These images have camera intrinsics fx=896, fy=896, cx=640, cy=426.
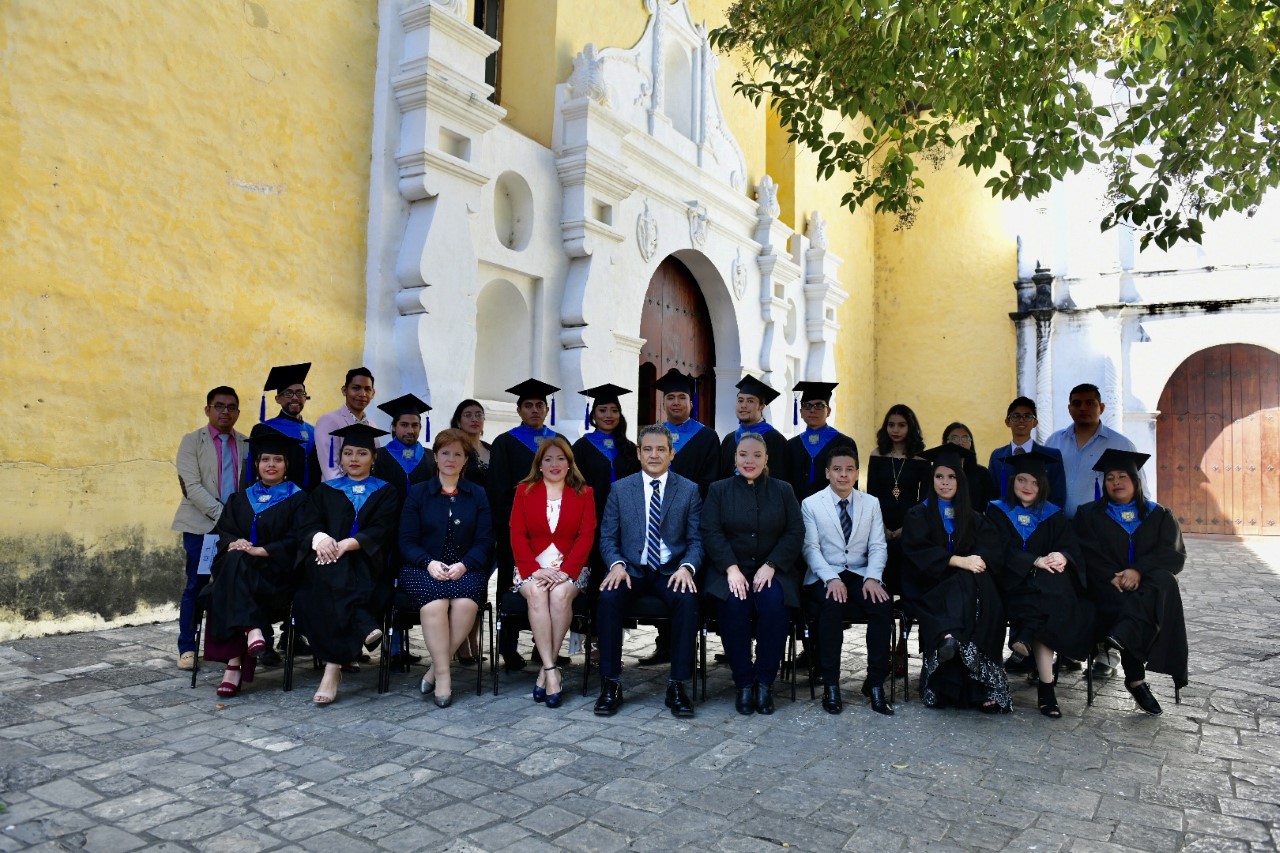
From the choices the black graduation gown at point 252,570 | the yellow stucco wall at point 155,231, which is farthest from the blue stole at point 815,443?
the yellow stucco wall at point 155,231

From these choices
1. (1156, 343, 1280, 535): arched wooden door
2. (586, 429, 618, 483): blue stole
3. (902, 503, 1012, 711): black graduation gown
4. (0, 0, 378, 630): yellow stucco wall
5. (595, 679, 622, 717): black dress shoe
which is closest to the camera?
(595, 679, 622, 717): black dress shoe

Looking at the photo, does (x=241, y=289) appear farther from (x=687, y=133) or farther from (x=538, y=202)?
(x=687, y=133)

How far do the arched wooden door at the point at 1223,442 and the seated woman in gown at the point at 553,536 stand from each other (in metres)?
14.2

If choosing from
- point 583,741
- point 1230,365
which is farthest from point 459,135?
point 1230,365

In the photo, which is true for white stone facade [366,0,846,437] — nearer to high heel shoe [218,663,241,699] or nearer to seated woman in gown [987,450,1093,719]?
high heel shoe [218,663,241,699]

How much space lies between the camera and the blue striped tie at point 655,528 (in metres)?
5.16

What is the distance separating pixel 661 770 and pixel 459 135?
6.31 meters

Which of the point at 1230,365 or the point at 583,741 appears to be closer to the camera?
the point at 583,741

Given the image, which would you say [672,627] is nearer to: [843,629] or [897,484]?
[843,629]

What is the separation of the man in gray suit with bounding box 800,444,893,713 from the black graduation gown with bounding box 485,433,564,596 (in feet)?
6.12

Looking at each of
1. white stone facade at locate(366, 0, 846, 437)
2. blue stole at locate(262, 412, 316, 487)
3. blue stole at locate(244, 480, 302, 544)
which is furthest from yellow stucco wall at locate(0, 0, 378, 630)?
blue stole at locate(244, 480, 302, 544)

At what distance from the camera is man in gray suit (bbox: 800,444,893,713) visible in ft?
16.3

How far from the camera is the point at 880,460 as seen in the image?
239 inches

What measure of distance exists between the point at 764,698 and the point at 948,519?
1505 mm
